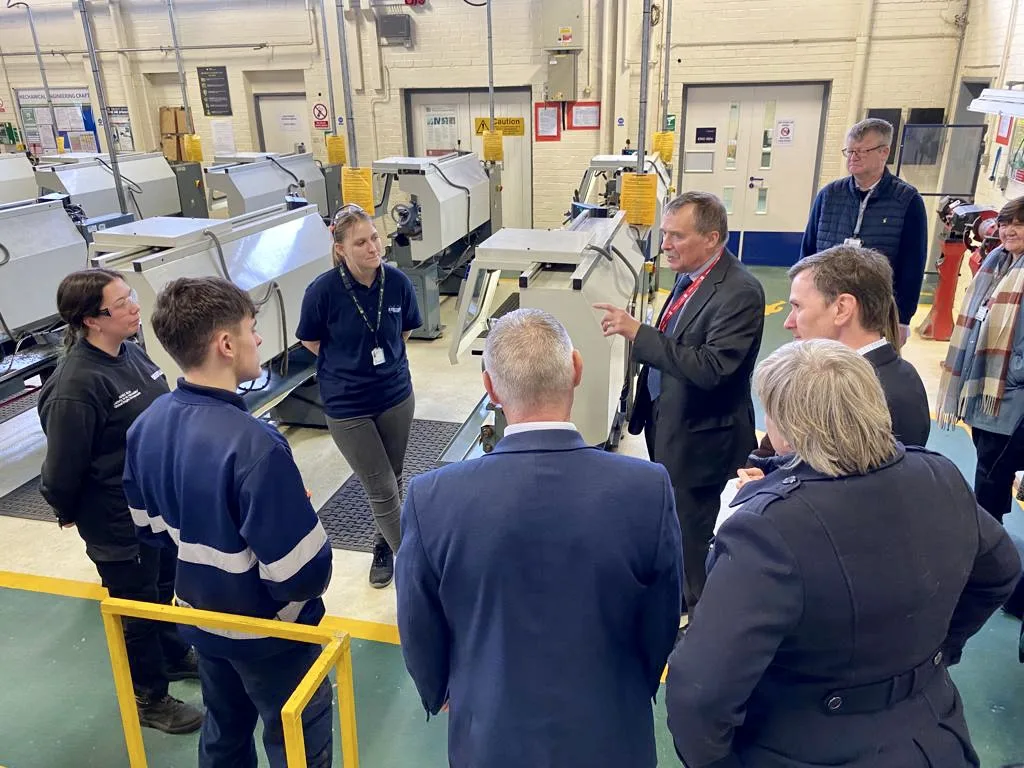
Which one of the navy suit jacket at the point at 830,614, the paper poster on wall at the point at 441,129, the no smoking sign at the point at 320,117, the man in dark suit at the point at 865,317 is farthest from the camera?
the no smoking sign at the point at 320,117

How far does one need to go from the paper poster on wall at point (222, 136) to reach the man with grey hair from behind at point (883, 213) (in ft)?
26.3

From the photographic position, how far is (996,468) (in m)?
2.85

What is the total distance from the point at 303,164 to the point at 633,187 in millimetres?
4779

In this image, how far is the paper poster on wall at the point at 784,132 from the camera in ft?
25.7

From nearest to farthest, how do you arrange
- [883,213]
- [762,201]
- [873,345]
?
[873,345], [883,213], [762,201]

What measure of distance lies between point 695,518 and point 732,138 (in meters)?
6.48

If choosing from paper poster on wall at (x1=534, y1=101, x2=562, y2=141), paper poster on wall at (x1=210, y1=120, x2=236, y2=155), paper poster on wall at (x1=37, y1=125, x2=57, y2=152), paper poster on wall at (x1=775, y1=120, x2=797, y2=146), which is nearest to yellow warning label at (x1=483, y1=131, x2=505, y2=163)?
paper poster on wall at (x1=534, y1=101, x2=562, y2=141)

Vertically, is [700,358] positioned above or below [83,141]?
below

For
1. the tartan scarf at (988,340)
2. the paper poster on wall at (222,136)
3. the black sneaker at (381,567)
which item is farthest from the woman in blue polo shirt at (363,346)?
the paper poster on wall at (222,136)

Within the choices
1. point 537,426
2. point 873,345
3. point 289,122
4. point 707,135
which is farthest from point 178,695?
point 289,122

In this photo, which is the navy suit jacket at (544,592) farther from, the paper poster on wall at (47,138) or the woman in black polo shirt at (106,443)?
the paper poster on wall at (47,138)

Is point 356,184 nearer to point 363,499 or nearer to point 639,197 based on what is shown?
point 639,197

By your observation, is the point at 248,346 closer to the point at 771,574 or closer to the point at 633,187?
the point at 771,574

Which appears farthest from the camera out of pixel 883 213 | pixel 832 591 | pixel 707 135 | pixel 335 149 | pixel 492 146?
pixel 707 135
